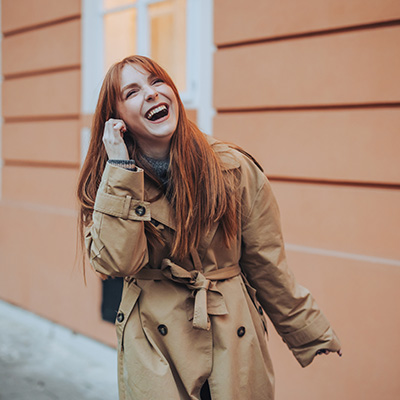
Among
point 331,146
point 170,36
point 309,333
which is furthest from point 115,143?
point 170,36

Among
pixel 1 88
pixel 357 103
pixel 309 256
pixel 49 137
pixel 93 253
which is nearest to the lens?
pixel 93 253

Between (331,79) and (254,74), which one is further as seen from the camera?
(254,74)

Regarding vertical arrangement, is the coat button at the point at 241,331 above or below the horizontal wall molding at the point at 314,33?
below

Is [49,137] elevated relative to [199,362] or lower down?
elevated

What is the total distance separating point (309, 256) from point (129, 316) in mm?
1822

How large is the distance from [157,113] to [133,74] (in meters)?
0.17

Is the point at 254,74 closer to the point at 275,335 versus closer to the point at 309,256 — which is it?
the point at 309,256

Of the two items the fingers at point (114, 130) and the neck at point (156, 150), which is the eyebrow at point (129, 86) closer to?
the fingers at point (114, 130)

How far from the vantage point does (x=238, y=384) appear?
2.20 metres

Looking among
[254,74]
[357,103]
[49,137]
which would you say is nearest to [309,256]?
[357,103]

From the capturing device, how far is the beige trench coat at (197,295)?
6.68 ft

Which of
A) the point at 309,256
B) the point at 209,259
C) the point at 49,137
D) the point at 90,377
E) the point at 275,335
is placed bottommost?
the point at 90,377

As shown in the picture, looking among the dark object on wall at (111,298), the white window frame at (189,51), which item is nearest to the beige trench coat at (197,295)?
the white window frame at (189,51)

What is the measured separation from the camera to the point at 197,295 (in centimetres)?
215
